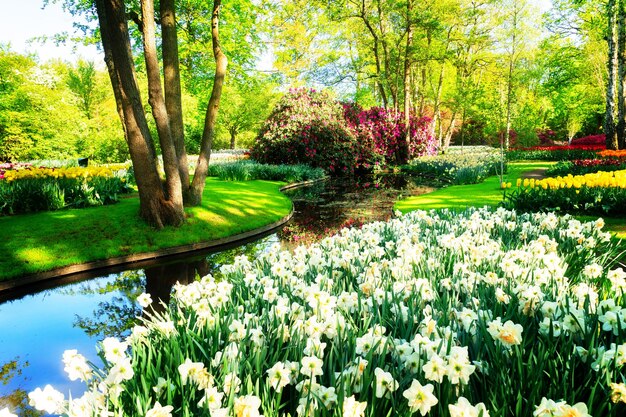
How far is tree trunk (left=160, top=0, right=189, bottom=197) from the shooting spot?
9.92 metres

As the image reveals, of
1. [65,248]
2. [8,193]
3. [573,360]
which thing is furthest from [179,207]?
[573,360]

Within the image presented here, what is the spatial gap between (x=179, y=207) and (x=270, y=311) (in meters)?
7.51

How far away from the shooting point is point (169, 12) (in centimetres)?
991

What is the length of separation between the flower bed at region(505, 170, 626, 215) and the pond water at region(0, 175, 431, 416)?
4.50m

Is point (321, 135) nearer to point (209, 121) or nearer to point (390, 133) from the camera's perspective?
point (390, 133)

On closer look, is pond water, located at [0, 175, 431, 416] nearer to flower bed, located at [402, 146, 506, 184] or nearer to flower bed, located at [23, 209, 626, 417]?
flower bed, located at [23, 209, 626, 417]

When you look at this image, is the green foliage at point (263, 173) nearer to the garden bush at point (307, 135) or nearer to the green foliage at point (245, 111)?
the garden bush at point (307, 135)

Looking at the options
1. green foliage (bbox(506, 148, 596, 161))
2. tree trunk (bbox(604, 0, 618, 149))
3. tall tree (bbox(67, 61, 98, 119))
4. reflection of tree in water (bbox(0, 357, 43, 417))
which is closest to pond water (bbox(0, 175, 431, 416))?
reflection of tree in water (bbox(0, 357, 43, 417))

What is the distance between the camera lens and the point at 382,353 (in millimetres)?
1980

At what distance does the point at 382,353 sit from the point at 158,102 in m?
8.74

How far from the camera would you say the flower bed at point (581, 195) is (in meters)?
7.57

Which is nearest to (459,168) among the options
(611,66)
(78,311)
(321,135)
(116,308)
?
(611,66)

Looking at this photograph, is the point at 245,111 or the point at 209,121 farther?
the point at 245,111

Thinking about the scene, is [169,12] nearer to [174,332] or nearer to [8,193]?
[8,193]
